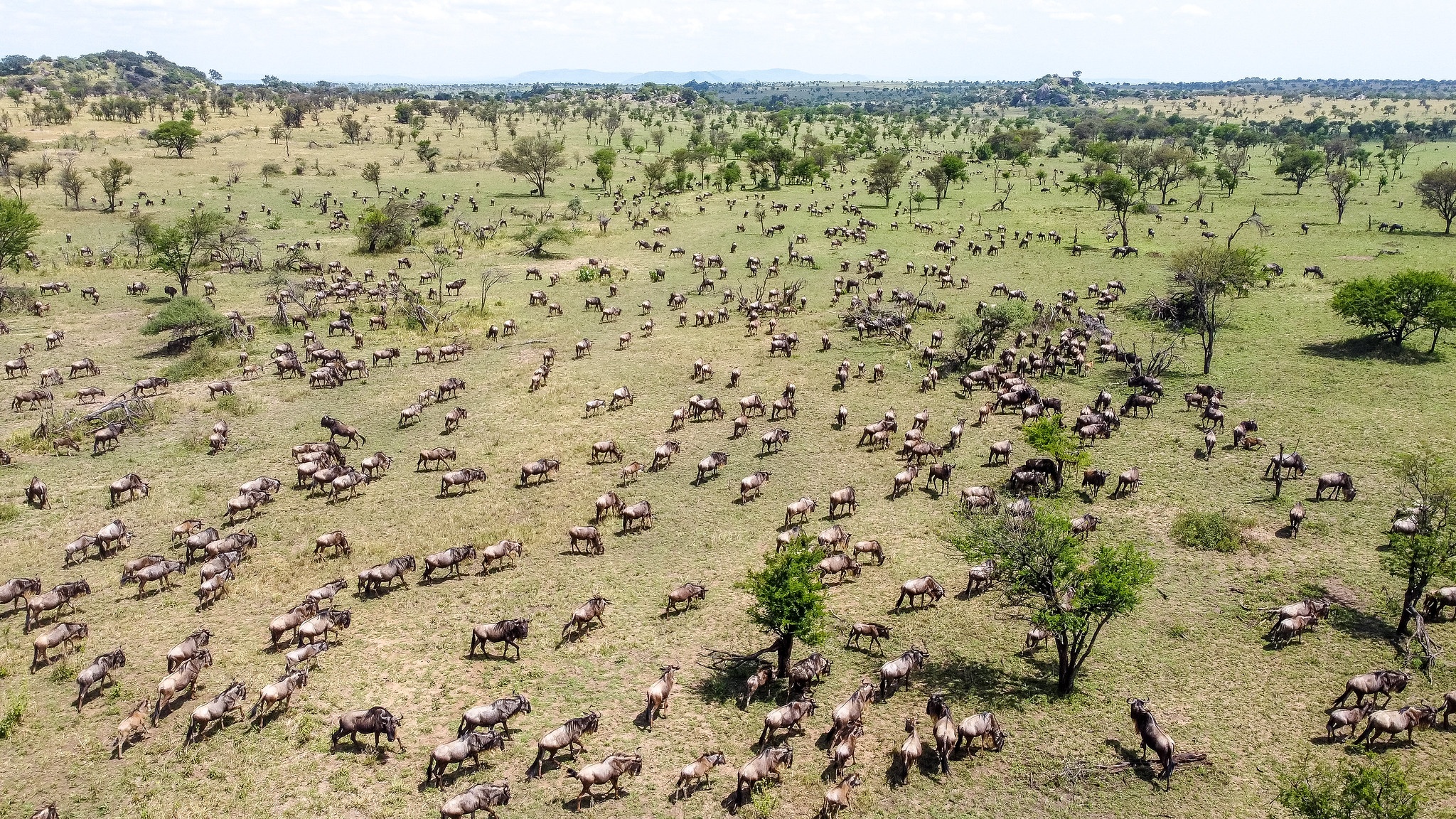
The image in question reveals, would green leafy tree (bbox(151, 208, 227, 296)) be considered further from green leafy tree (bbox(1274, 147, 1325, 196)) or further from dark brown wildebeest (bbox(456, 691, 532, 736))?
green leafy tree (bbox(1274, 147, 1325, 196))

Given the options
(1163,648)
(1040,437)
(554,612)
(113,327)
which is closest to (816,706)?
(554,612)

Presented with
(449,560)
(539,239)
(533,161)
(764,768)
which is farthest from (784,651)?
(533,161)

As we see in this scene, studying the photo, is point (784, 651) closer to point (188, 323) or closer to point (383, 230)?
point (188, 323)

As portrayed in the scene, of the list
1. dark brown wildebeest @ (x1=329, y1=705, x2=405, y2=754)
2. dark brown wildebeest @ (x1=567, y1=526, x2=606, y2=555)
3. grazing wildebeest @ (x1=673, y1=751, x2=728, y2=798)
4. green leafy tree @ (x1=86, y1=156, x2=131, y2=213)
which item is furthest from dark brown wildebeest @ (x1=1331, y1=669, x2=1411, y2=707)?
green leafy tree @ (x1=86, y1=156, x2=131, y2=213)

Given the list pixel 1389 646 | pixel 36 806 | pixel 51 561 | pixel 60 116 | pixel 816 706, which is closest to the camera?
pixel 36 806

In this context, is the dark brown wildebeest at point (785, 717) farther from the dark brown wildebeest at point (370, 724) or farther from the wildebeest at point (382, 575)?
the wildebeest at point (382, 575)

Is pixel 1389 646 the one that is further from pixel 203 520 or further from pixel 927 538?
pixel 203 520
